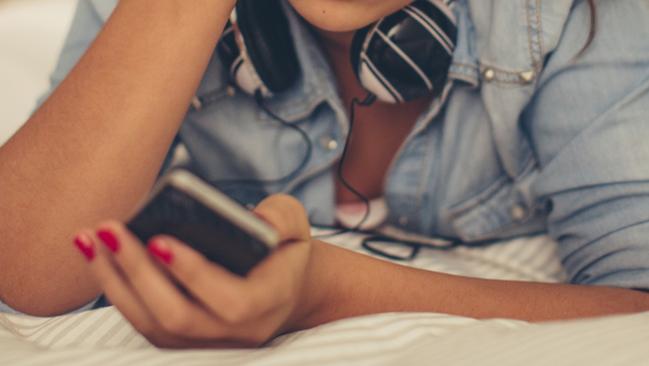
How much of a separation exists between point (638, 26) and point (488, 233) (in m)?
0.37

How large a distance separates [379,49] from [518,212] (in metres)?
0.36

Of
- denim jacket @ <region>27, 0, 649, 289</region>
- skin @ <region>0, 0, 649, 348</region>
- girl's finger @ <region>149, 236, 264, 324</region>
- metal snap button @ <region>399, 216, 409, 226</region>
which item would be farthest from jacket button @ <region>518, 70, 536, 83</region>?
girl's finger @ <region>149, 236, 264, 324</region>

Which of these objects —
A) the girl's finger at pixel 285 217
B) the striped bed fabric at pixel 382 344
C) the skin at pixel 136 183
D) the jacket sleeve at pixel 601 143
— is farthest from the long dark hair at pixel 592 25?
the girl's finger at pixel 285 217

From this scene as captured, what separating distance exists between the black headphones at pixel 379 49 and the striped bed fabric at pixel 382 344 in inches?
13.6

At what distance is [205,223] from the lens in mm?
432

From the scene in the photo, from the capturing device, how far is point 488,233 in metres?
0.99

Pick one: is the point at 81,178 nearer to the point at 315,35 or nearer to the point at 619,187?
the point at 315,35

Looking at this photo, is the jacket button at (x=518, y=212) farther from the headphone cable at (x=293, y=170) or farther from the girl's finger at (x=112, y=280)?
the girl's finger at (x=112, y=280)

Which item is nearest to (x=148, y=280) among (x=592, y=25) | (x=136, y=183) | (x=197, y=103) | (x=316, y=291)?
(x=316, y=291)

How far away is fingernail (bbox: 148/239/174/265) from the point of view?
1.43 ft

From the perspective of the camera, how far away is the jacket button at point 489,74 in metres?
0.87

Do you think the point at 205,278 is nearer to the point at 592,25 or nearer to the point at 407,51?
the point at 407,51

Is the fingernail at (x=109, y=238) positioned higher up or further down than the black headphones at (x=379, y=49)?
higher up

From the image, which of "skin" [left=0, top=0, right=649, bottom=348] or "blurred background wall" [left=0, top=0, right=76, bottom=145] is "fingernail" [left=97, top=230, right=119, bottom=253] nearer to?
"skin" [left=0, top=0, right=649, bottom=348]
